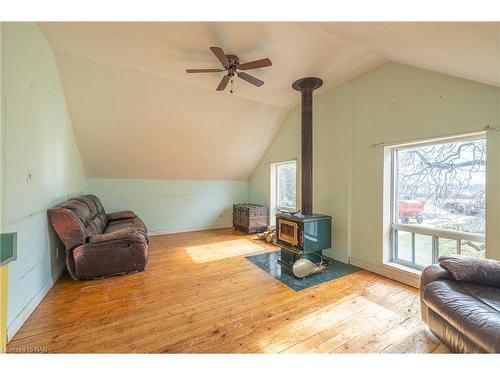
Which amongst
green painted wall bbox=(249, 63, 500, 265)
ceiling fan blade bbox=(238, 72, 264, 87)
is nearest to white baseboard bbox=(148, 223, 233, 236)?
green painted wall bbox=(249, 63, 500, 265)

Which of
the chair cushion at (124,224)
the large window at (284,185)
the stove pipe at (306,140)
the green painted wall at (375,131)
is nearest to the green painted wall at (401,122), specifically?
the green painted wall at (375,131)

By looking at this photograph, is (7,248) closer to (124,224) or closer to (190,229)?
(124,224)

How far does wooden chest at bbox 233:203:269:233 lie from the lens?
186 inches

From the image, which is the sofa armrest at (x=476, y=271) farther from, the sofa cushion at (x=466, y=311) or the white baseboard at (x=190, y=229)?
the white baseboard at (x=190, y=229)

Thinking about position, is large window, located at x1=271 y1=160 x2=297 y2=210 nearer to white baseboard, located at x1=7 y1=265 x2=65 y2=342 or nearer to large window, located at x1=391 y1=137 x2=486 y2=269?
large window, located at x1=391 y1=137 x2=486 y2=269

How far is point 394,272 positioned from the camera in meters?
2.47

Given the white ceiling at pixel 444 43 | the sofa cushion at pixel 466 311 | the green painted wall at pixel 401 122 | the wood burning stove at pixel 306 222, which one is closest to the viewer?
the sofa cushion at pixel 466 311

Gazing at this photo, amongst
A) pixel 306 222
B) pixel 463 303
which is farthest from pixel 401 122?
pixel 463 303

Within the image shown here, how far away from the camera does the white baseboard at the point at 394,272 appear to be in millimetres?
2297

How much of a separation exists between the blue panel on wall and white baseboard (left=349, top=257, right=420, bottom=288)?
3452 mm

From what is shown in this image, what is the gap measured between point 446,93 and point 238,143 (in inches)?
133

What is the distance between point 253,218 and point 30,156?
373 cm

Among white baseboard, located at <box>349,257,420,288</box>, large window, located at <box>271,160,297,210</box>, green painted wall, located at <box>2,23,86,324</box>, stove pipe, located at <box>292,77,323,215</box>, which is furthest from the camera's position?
large window, located at <box>271,160,297,210</box>
